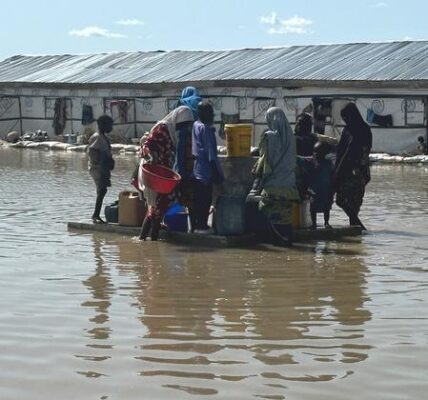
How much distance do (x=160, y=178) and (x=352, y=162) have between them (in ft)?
7.08

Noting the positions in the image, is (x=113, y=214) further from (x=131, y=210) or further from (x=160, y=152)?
(x=160, y=152)

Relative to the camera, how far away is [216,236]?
9.27 m

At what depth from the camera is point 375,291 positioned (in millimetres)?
6895

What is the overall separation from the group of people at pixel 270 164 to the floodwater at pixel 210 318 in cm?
47

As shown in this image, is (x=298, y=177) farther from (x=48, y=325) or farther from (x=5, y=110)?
(x=5, y=110)

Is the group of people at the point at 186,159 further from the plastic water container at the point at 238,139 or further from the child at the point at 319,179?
the child at the point at 319,179

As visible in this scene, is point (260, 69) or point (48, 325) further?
point (260, 69)

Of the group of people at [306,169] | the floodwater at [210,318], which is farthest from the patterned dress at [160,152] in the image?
the group of people at [306,169]

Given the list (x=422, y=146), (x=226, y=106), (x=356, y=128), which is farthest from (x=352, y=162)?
(x=226, y=106)

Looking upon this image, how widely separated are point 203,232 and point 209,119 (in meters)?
1.11

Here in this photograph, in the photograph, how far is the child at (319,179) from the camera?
32.7ft

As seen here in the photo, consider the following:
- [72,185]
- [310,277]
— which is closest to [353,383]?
[310,277]

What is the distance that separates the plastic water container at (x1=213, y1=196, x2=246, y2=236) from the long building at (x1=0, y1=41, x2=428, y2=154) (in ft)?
45.8

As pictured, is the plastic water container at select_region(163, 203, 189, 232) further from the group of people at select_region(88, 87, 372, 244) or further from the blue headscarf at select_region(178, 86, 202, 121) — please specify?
the blue headscarf at select_region(178, 86, 202, 121)
